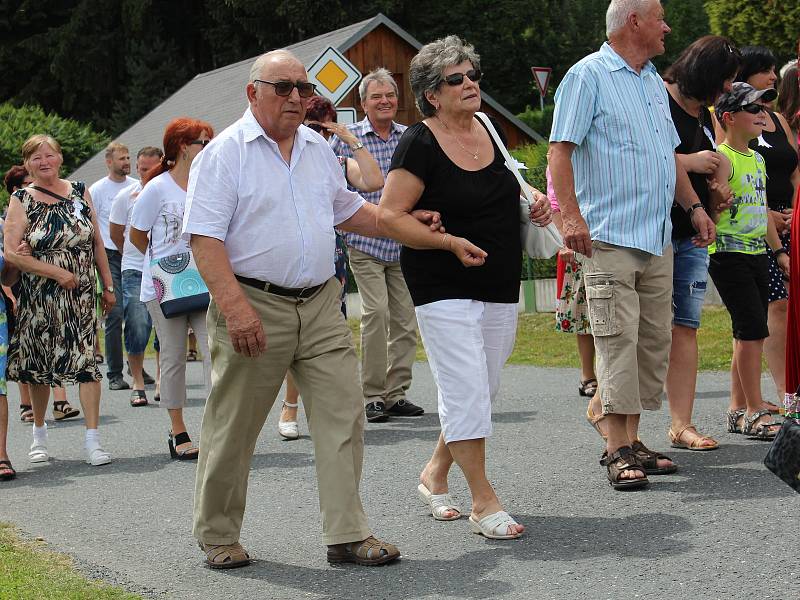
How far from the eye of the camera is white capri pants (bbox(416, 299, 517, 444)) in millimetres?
5793

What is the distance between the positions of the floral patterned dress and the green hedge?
81.5 feet

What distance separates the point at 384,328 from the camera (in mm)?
9641

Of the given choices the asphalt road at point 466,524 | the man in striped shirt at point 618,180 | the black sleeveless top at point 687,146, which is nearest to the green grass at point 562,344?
the asphalt road at point 466,524

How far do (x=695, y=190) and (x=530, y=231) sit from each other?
61.7 inches

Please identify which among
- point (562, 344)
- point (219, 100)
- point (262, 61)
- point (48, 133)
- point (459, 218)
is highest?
point (219, 100)

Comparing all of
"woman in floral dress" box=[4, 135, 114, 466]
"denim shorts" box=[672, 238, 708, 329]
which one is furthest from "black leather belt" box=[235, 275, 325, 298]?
"woman in floral dress" box=[4, 135, 114, 466]

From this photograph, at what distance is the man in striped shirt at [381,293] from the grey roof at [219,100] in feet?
72.1

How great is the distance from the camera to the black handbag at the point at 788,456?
3.56m

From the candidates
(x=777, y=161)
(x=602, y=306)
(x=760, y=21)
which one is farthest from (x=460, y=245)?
(x=760, y=21)

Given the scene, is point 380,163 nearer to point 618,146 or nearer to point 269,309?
point 618,146

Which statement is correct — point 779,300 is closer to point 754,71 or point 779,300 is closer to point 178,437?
point 754,71

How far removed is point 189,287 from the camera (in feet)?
27.6

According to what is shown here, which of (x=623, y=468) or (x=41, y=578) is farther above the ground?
(x=623, y=468)

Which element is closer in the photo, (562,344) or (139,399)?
(139,399)
